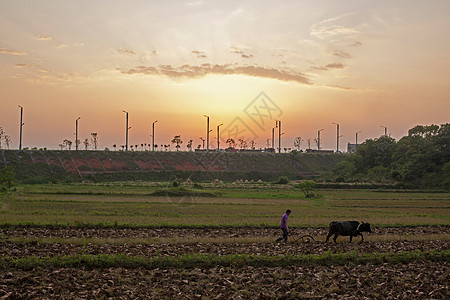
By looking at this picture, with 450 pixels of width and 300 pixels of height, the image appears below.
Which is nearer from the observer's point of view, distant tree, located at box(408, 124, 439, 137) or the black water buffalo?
the black water buffalo

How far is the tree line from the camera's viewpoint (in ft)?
227

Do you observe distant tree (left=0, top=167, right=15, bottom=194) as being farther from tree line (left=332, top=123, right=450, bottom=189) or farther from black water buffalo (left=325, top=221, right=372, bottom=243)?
tree line (left=332, top=123, right=450, bottom=189)

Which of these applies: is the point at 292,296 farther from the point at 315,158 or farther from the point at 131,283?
the point at 315,158

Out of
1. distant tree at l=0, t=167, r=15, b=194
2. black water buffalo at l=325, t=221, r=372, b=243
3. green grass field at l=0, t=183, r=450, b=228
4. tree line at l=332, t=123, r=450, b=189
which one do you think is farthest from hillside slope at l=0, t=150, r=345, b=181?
black water buffalo at l=325, t=221, r=372, b=243

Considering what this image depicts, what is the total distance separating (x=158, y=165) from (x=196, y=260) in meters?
78.5

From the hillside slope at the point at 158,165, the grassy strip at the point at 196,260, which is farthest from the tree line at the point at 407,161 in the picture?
the grassy strip at the point at 196,260

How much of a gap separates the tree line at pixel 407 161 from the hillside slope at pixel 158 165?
569 inches

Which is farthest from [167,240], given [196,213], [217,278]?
[196,213]

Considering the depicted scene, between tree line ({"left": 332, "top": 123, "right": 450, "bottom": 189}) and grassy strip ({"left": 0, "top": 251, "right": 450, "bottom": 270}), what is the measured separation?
5402cm

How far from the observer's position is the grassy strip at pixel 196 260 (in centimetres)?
1523

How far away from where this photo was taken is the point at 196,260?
52.9 ft

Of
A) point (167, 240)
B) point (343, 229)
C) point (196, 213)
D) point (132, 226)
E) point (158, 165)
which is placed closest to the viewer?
point (167, 240)

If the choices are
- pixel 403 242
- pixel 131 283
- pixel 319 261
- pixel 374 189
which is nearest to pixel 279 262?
pixel 319 261

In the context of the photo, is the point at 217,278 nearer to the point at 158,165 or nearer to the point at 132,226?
the point at 132,226
